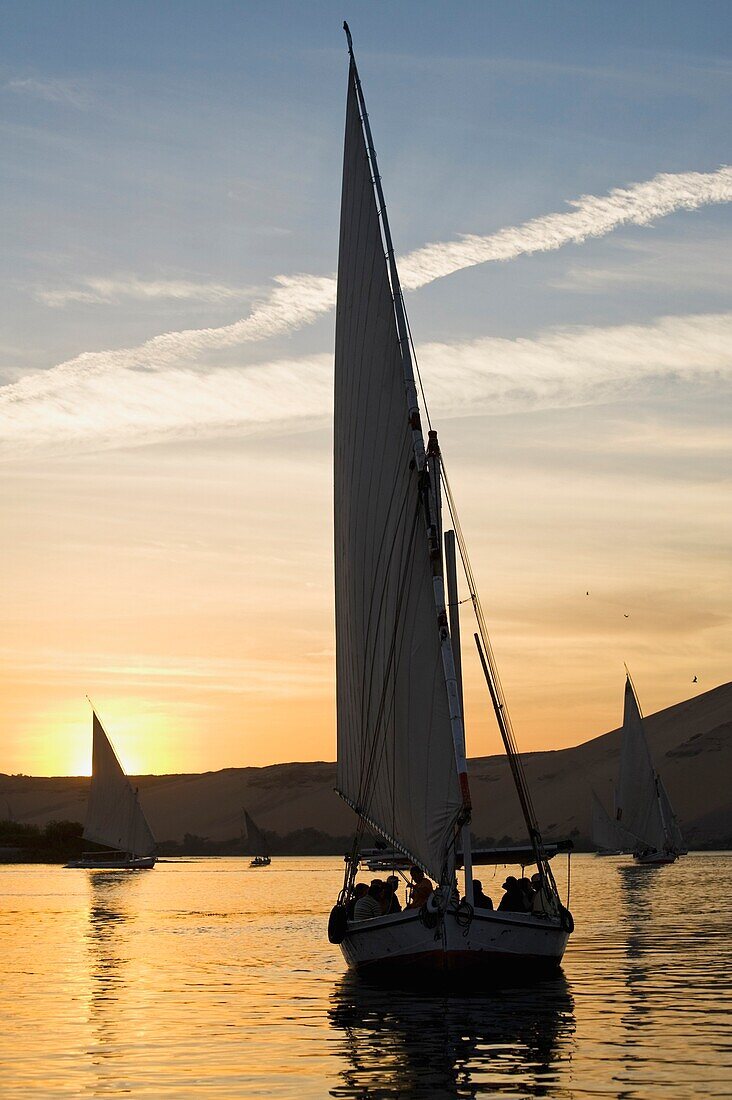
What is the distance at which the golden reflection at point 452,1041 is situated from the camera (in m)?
21.9

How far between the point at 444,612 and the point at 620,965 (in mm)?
13047

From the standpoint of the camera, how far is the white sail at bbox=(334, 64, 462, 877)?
32094 millimetres

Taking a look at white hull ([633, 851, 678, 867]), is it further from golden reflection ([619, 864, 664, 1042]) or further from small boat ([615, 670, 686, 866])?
golden reflection ([619, 864, 664, 1042])

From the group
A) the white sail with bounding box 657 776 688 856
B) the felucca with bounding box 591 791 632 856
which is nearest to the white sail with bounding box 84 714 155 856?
the white sail with bounding box 657 776 688 856

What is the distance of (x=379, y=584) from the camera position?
35656 mm

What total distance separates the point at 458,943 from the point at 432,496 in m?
9.61

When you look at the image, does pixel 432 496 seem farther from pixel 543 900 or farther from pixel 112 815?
pixel 112 815

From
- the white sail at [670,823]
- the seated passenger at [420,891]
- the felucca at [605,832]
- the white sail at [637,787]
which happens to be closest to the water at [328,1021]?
the seated passenger at [420,891]

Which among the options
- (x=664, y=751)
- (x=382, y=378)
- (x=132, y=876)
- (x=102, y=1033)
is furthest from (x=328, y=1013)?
(x=664, y=751)

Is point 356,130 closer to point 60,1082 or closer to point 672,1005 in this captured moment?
point 672,1005

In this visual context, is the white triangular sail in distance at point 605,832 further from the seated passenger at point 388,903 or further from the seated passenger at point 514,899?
the seated passenger at point 514,899

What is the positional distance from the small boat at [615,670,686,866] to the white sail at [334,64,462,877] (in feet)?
230

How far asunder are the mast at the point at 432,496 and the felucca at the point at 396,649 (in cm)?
4

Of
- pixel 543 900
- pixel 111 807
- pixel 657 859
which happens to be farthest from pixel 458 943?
pixel 111 807
